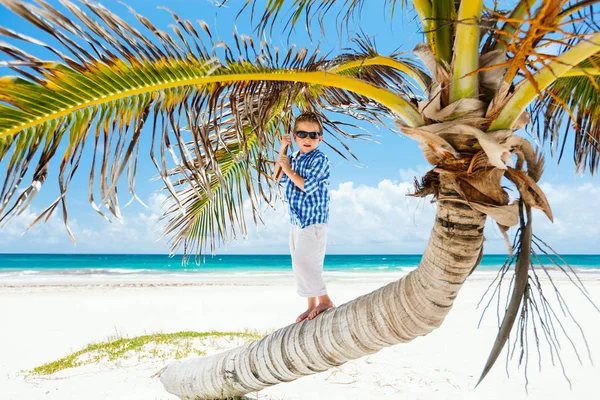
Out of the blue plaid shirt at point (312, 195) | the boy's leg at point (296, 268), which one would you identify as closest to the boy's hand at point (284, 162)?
the blue plaid shirt at point (312, 195)

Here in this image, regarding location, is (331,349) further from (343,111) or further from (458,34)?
(343,111)

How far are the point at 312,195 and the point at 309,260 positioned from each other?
19.0 inches

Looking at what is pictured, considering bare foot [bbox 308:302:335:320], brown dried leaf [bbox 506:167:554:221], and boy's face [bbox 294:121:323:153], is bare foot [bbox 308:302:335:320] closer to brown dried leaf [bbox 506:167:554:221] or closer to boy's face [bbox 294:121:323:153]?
boy's face [bbox 294:121:323:153]

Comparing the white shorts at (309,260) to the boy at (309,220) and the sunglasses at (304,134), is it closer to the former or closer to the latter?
the boy at (309,220)

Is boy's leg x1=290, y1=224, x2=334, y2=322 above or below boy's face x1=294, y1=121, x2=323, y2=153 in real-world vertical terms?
below

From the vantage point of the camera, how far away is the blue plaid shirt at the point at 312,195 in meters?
3.54

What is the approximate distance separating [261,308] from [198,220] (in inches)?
262

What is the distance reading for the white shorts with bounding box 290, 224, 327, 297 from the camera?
3.46 meters

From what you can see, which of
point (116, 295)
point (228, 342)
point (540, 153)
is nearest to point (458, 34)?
point (540, 153)

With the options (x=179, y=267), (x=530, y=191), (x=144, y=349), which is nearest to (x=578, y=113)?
(x=530, y=191)

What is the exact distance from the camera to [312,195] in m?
3.58

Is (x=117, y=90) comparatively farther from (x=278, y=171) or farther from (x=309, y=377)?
(x=309, y=377)

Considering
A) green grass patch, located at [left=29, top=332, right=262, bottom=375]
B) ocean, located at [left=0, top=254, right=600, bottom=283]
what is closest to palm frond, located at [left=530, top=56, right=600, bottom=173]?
green grass patch, located at [left=29, top=332, right=262, bottom=375]

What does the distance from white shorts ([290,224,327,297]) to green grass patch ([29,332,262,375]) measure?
3017 mm
